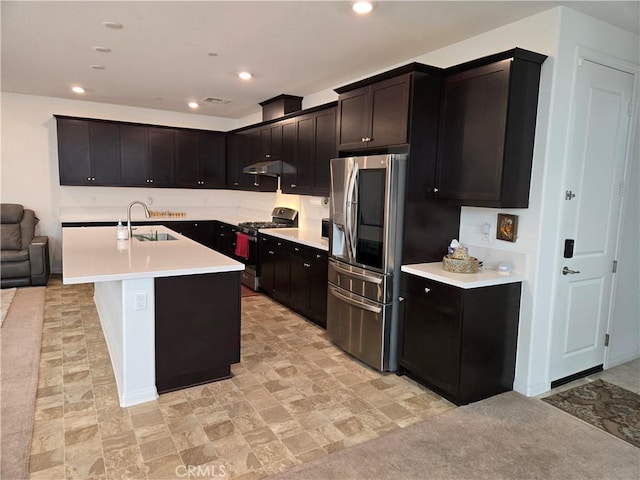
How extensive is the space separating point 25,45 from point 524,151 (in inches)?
170

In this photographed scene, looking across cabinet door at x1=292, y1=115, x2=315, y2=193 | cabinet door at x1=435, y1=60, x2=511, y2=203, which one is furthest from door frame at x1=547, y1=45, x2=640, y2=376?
cabinet door at x1=292, y1=115, x2=315, y2=193

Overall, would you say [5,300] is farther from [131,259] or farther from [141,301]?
[141,301]

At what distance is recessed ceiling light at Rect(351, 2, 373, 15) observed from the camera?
271cm

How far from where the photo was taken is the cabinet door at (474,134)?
109 inches

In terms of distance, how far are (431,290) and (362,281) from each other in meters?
0.64

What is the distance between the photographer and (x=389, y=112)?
128 inches

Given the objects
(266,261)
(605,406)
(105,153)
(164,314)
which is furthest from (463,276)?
(105,153)

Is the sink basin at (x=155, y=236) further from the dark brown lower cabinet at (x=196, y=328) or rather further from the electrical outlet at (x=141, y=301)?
the electrical outlet at (x=141, y=301)

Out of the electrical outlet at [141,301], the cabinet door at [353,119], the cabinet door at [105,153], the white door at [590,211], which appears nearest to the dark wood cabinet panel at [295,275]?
the cabinet door at [353,119]

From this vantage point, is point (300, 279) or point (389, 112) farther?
point (300, 279)

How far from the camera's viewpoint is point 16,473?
2.08 metres

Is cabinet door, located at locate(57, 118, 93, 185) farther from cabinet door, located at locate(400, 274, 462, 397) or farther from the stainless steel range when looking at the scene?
cabinet door, located at locate(400, 274, 462, 397)

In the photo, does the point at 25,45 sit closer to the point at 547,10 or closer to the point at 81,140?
the point at 81,140

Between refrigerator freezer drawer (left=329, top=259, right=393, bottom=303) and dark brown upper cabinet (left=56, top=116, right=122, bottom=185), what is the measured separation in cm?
444
